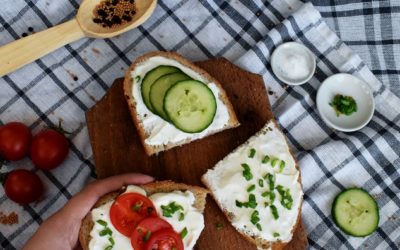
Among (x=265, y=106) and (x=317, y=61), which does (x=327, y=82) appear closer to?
(x=317, y=61)

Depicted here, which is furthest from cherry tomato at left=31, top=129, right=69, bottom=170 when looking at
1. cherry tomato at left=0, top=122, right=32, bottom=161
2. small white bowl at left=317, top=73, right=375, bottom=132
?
small white bowl at left=317, top=73, right=375, bottom=132

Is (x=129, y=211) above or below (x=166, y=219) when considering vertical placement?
above

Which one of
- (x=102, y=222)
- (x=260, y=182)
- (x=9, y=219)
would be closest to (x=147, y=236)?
(x=102, y=222)

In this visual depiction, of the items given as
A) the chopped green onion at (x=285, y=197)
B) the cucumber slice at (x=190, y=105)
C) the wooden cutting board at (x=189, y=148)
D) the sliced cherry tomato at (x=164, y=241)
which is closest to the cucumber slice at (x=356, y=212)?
the wooden cutting board at (x=189, y=148)

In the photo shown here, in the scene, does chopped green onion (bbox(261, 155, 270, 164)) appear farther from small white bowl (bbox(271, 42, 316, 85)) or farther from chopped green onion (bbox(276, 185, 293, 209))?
small white bowl (bbox(271, 42, 316, 85))

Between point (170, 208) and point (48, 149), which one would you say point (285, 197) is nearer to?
point (170, 208)

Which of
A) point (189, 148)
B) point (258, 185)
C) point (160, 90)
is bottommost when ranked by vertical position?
point (258, 185)
